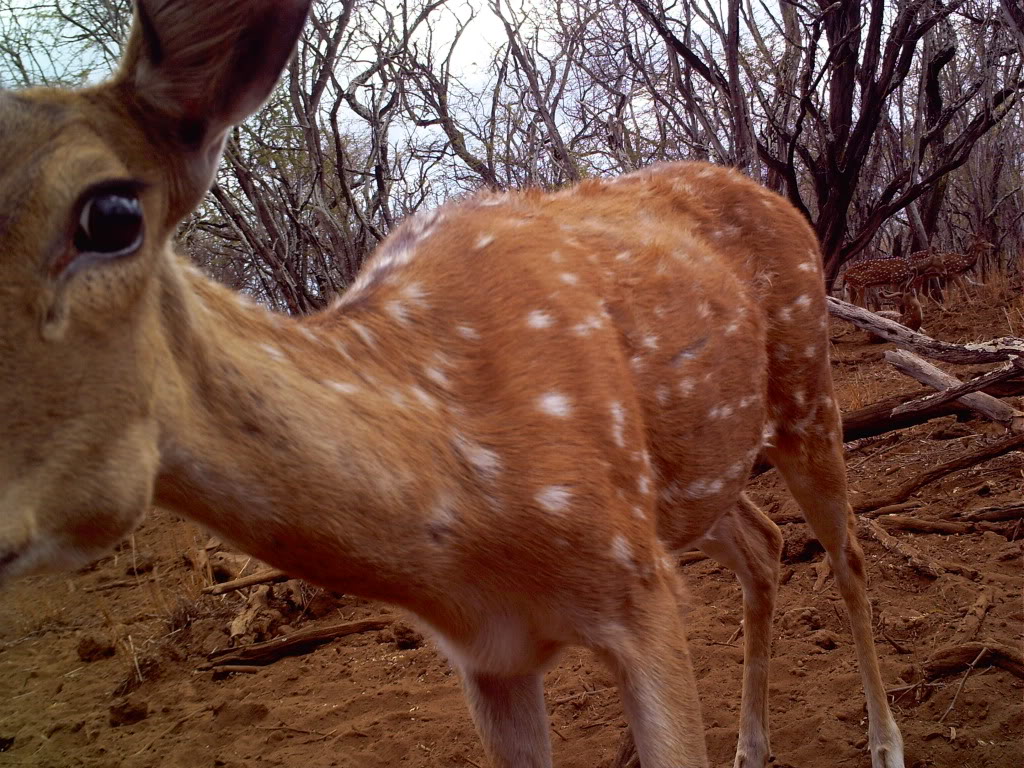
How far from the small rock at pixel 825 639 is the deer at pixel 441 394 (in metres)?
0.46

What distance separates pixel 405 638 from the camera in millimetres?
4555

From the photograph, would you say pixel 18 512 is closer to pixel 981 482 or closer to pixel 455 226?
pixel 455 226

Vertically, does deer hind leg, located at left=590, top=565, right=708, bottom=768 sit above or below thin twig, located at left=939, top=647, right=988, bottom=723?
above

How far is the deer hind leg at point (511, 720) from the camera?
261cm

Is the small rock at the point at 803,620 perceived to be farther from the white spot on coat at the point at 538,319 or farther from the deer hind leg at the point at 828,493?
the white spot on coat at the point at 538,319

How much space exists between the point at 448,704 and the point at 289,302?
4201 mm

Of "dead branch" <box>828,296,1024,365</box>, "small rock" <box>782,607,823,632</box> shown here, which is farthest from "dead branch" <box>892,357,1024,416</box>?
"small rock" <box>782,607,823,632</box>

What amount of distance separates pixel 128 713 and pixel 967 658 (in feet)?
12.5

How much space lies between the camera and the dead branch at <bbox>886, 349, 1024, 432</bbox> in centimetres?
486

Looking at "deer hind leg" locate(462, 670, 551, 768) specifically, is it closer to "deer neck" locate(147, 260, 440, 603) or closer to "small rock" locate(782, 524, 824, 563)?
"deer neck" locate(147, 260, 440, 603)

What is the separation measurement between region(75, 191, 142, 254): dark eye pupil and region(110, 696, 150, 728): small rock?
3.47 meters

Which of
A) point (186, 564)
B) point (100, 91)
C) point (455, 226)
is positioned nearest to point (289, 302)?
point (186, 564)

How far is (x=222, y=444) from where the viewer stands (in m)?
1.61

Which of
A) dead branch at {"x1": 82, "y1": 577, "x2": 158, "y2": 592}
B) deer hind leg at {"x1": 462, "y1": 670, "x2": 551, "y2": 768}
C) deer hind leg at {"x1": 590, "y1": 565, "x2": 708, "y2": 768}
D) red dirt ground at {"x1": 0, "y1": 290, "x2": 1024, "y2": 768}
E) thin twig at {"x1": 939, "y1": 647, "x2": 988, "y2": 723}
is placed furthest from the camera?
dead branch at {"x1": 82, "y1": 577, "x2": 158, "y2": 592}
